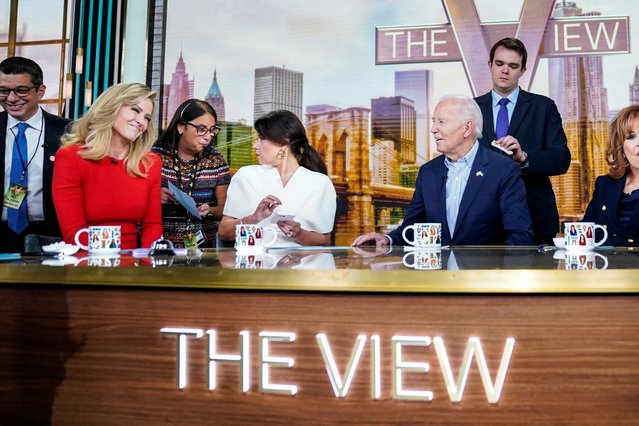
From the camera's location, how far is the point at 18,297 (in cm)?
121

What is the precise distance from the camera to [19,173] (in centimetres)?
281

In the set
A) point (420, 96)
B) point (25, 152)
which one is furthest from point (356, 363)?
point (420, 96)

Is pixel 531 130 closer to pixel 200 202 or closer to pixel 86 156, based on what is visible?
pixel 200 202

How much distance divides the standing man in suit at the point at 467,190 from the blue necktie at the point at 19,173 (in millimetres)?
1587

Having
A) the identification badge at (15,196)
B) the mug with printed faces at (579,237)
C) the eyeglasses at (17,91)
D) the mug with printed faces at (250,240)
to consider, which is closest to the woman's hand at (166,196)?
the identification badge at (15,196)

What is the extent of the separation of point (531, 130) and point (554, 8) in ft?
3.86

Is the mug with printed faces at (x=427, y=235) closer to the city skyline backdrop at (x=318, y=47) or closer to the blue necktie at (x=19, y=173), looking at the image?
the blue necktie at (x=19, y=173)

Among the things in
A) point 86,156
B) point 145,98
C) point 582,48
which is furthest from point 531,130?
point 86,156

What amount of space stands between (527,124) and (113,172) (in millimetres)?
2025

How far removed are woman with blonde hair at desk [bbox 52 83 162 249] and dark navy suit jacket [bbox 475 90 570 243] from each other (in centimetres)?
169

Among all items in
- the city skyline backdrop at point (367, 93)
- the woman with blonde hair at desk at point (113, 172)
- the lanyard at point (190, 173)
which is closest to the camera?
the woman with blonde hair at desk at point (113, 172)

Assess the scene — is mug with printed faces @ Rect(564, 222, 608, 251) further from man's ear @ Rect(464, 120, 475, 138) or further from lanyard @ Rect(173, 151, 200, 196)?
lanyard @ Rect(173, 151, 200, 196)

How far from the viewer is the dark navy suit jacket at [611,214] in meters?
2.32

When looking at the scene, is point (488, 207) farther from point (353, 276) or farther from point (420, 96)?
point (420, 96)
